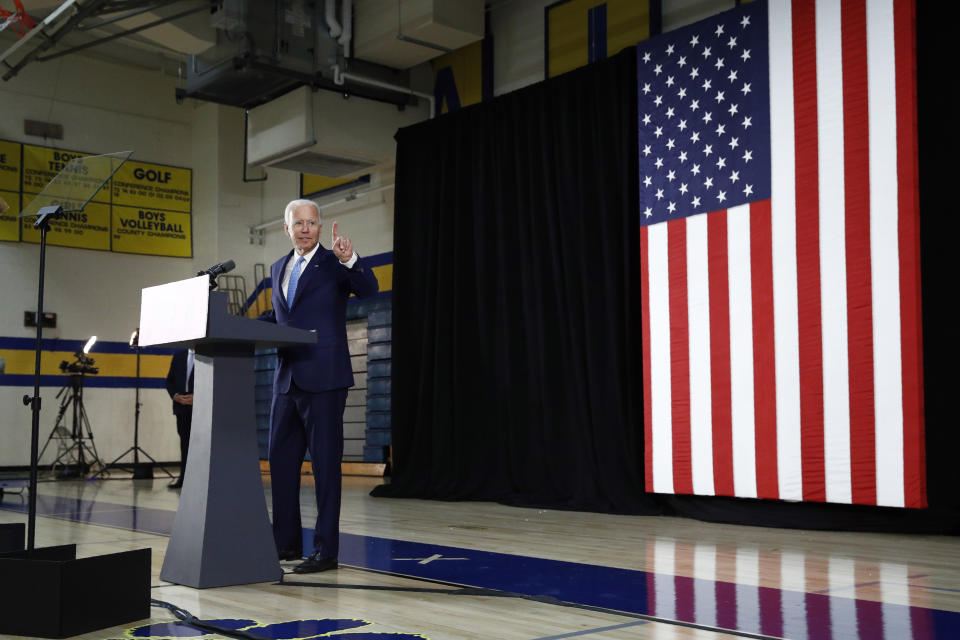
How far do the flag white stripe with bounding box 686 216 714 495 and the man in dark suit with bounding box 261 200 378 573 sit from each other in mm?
2525

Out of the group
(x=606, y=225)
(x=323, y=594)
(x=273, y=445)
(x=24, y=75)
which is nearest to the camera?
(x=323, y=594)

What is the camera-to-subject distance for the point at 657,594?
274 cm

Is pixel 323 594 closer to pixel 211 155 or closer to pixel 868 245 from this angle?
pixel 868 245

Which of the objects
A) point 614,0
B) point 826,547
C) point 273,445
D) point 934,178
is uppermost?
point 614,0

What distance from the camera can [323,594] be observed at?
2.72m

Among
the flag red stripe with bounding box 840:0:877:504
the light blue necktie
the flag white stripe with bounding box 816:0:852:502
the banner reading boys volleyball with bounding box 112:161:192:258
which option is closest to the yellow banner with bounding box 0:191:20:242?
the banner reading boys volleyball with bounding box 112:161:192:258

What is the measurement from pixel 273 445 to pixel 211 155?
330 inches

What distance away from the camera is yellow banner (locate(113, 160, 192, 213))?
10.8 metres

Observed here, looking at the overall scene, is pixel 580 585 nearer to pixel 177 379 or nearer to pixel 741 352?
pixel 741 352

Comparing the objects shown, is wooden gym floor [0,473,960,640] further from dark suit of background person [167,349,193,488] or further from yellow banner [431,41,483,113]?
yellow banner [431,41,483,113]

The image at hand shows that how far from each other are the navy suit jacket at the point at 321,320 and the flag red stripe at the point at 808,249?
247 centimetres

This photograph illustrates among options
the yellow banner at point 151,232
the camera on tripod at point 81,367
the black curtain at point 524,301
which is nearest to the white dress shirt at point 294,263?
the black curtain at point 524,301

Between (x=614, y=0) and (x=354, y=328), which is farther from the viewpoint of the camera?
(x=354, y=328)

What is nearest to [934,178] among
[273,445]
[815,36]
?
[815,36]
